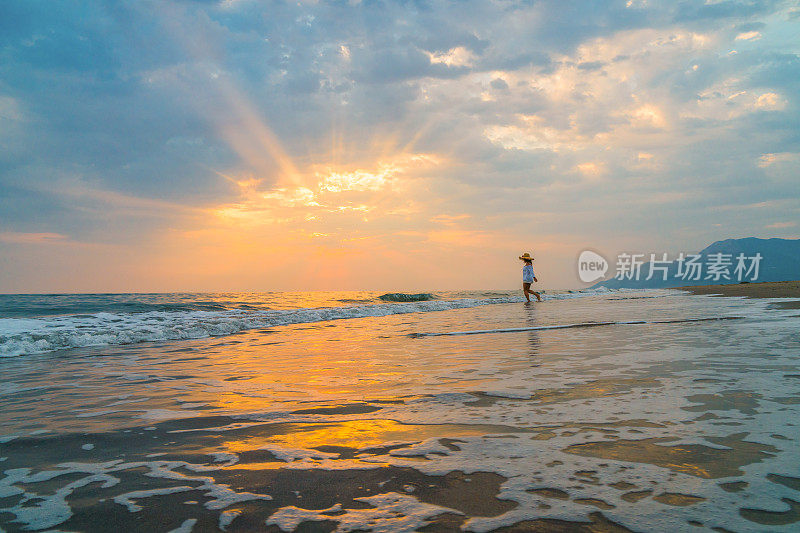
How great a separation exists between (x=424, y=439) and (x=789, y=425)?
2.29 meters

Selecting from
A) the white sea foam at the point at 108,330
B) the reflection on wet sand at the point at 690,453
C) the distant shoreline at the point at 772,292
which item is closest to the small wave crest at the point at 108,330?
the white sea foam at the point at 108,330

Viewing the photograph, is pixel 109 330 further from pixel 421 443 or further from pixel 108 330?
pixel 421 443

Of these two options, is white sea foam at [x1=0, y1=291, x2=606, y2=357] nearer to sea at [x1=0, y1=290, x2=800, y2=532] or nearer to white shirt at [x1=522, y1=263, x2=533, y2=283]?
sea at [x1=0, y1=290, x2=800, y2=532]

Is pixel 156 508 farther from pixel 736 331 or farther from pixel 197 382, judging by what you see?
pixel 736 331

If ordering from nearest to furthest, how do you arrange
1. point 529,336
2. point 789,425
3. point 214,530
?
point 214,530, point 789,425, point 529,336

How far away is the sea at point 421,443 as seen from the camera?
190 centimetres

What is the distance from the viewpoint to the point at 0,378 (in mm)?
6125

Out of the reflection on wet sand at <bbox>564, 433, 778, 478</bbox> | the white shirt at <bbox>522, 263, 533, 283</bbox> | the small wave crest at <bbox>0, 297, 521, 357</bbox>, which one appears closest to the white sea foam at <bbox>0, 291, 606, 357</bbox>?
the small wave crest at <bbox>0, 297, 521, 357</bbox>

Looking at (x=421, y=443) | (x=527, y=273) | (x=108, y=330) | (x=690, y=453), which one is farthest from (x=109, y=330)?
(x=527, y=273)

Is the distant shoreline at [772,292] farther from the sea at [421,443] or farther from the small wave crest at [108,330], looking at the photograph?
the small wave crest at [108,330]

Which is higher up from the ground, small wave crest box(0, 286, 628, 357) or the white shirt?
the white shirt

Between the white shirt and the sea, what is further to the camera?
the white shirt

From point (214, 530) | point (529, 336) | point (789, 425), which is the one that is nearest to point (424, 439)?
point (214, 530)

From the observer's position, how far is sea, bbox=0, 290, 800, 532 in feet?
6.22
